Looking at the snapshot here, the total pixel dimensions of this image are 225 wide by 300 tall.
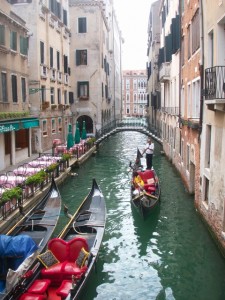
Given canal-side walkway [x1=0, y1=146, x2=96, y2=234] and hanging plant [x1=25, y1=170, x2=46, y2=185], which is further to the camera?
hanging plant [x1=25, y1=170, x2=46, y2=185]

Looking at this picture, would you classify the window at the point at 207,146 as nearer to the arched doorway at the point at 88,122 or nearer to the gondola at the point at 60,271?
the gondola at the point at 60,271

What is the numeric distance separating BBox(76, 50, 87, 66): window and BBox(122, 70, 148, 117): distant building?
6168 centimetres

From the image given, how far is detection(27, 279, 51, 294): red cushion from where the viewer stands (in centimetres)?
639

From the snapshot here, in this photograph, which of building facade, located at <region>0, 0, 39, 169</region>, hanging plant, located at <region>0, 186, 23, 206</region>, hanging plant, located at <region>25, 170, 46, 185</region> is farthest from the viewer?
building facade, located at <region>0, 0, 39, 169</region>

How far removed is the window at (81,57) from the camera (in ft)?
111

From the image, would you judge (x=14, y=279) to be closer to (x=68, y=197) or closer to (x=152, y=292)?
(x=152, y=292)

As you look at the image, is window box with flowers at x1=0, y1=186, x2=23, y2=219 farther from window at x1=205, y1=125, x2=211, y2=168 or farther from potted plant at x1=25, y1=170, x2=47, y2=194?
window at x1=205, y1=125, x2=211, y2=168

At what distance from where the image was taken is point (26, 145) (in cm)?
2123

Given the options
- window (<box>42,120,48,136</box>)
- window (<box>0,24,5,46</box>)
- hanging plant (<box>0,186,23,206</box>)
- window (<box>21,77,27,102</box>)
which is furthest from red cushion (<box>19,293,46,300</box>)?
window (<box>42,120,48,136</box>)

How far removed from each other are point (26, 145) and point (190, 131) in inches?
408

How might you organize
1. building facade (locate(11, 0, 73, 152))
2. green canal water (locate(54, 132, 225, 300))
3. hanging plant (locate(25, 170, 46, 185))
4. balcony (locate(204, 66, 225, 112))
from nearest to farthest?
1. green canal water (locate(54, 132, 225, 300))
2. balcony (locate(204, 66, 225, 112))
3. hanging plant (locate(25, 170, 46, 185))
4. building facade (locate(11, 0, 73, 152))

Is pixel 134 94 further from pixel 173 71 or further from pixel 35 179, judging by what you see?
pixel 35 179

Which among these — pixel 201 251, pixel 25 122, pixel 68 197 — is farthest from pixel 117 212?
pixel 25 122

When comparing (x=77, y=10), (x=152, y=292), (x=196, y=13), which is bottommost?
(x=152, y=292)
